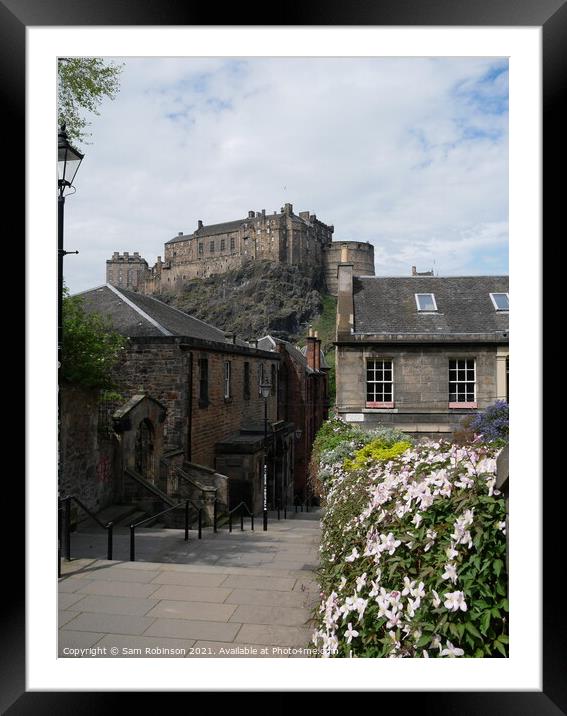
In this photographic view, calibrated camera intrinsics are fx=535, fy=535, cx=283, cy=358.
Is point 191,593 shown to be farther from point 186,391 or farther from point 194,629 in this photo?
point 186,391

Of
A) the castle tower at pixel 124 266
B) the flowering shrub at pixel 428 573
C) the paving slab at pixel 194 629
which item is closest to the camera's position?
the flowering shrub at pixel 428 573

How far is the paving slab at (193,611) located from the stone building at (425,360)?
1175 centimetres

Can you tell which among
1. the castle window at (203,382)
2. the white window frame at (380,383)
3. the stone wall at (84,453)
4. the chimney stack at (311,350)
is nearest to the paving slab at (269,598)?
the stone wall at (84,453)

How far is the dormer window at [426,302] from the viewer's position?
56.1 ft

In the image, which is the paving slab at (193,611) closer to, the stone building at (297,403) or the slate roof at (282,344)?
the stone building at (297,403)

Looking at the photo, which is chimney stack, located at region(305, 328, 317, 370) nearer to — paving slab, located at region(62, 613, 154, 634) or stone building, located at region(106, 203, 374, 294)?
stone building, located at region(106, 203, 374, 294)

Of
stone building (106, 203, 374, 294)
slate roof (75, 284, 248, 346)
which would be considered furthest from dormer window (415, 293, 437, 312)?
stone building (106, 203, 374, 294)

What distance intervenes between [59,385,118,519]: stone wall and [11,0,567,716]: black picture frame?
5676mm

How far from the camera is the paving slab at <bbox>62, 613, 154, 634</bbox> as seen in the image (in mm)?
3990

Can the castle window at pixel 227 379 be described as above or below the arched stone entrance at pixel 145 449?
above

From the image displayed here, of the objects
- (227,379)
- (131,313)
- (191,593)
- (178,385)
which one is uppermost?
A: (131,313)

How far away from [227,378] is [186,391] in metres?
3.57

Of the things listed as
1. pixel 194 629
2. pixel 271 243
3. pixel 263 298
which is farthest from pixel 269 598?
pixel 271 243

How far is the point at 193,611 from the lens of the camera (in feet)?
14.7
